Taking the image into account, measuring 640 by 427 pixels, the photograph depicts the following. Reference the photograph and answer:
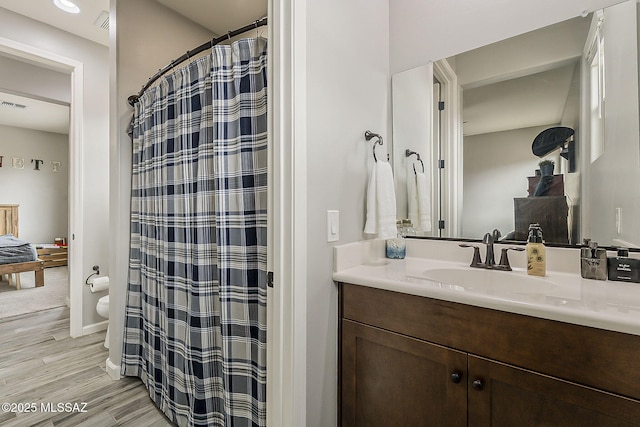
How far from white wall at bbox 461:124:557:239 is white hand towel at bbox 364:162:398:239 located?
0.37 m

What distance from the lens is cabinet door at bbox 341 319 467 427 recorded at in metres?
0.89

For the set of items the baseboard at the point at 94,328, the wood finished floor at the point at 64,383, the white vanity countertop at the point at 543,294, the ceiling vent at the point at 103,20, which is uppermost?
the ceiling vent at the point at 103,20

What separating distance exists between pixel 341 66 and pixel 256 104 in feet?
1.24

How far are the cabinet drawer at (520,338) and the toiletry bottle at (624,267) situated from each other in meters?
0.47

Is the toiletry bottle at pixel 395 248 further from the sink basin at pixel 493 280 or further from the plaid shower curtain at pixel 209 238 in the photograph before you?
the plaid shower curtain at pixel 209 238

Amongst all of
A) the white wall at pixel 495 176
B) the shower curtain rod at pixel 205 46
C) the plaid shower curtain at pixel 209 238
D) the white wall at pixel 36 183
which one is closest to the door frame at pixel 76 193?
the shower curtain rod at pixel 205 46

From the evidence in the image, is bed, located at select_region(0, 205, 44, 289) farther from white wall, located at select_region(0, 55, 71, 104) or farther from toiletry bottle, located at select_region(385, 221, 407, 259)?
toiletry bottle, located at select_region(385, 221, 407, 259)

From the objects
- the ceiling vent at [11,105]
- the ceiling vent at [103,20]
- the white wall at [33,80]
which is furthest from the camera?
the ceiling vent at [11,105]

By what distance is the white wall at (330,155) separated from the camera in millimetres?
1060

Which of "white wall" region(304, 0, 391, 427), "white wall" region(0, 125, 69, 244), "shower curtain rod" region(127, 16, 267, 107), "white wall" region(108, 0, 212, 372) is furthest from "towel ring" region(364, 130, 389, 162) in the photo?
"white wall" region(0, 125, 69, 244)

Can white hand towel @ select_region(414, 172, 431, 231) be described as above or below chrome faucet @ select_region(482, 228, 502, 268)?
above

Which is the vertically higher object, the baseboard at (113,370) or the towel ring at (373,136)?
the towel ring at (373,136)

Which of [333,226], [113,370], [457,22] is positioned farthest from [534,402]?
[113,370]

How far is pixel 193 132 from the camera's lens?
56.5 inches
